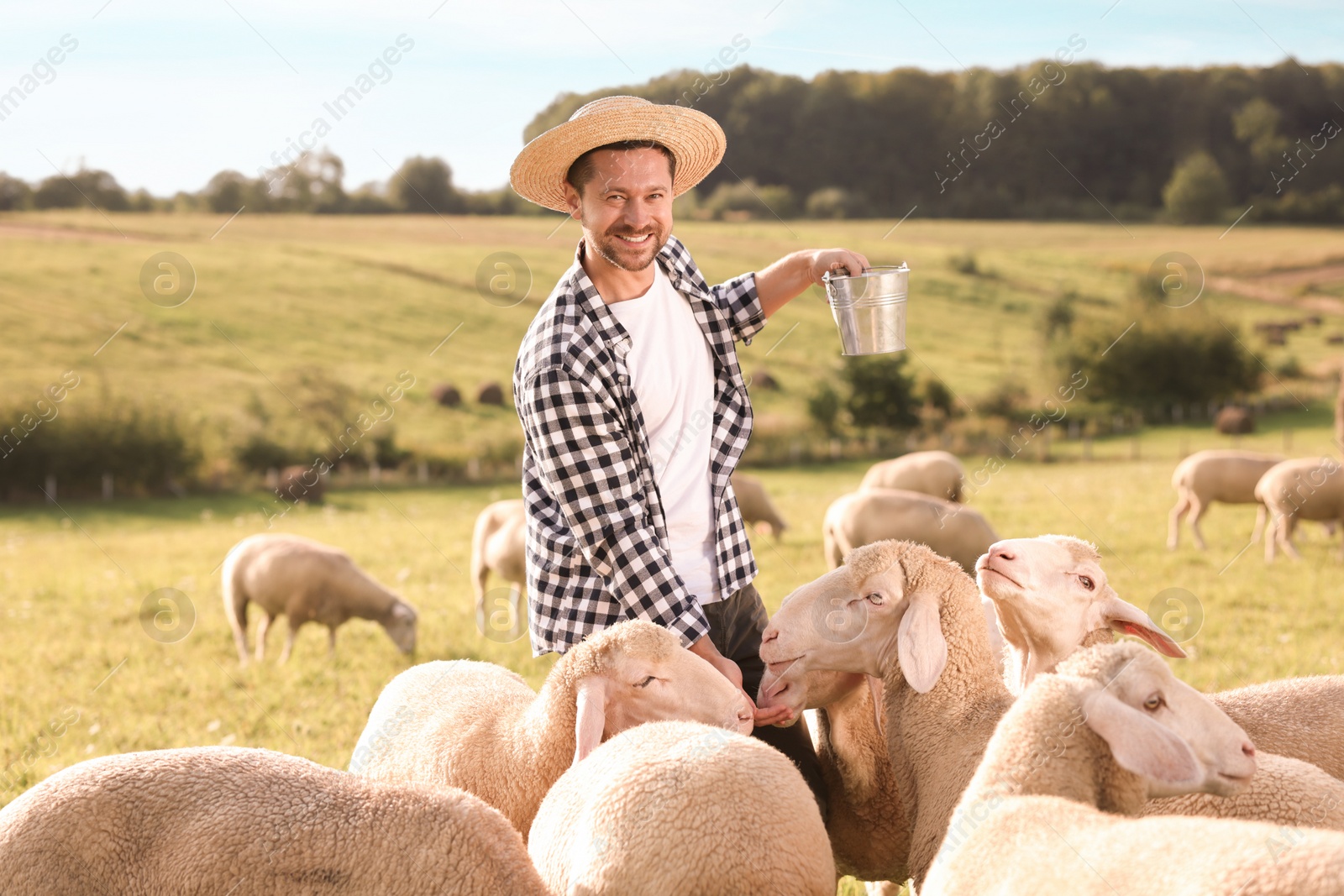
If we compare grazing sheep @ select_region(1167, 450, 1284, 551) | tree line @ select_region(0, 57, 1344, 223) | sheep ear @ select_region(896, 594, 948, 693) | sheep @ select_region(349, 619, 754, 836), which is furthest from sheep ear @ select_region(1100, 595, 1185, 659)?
tree line @ select_region(0, 57, 1344, 223)

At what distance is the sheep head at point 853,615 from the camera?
374cm

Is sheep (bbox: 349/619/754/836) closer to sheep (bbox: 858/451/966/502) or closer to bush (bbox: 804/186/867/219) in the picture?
sheep (bbox: 858/451/966/502)

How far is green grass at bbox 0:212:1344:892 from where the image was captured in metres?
8.45

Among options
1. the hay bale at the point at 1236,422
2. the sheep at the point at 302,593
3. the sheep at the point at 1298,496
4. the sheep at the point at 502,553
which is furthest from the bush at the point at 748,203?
the sheep at the point at 302,593

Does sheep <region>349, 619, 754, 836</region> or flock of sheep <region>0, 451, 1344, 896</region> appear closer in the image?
flock of sheep <region>0, 451, 1344, 896</region>

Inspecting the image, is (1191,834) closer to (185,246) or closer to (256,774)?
(256,774)

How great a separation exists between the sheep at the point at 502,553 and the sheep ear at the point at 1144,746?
8186 millimetres

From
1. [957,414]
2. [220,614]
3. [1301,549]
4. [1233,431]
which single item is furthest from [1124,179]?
[220,614]

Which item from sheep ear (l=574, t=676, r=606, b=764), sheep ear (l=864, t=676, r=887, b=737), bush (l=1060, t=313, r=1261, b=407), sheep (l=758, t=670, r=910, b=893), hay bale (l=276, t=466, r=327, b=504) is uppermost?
sheep ear (l=574, t=676, r=606, b=764)

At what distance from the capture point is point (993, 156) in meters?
80.3

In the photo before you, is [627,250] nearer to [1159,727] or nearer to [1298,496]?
[1159,727]

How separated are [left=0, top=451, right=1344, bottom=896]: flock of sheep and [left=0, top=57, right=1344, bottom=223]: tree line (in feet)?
219

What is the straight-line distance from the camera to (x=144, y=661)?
9773 mm

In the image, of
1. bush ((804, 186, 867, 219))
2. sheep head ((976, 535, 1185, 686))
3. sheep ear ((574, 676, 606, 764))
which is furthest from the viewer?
bush ((804, 186, 867, 219))
